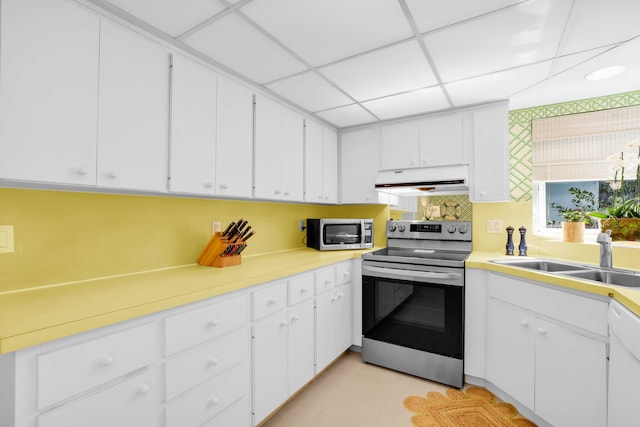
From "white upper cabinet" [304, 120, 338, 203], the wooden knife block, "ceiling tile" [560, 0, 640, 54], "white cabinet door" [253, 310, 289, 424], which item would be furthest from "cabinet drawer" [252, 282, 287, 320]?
"ceiling tile" [560, 0, 640, 54]

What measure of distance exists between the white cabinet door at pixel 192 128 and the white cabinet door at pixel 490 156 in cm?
218

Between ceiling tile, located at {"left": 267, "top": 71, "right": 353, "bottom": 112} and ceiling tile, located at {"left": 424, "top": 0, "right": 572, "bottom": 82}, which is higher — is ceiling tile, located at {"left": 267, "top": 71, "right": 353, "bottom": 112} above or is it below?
below

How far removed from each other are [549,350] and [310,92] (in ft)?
7.70

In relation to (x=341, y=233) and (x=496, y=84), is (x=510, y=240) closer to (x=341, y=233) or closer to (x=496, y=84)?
(x=496, y=84)

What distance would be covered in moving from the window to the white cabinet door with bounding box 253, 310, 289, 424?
2.52 m

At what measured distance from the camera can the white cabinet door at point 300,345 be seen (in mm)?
1971

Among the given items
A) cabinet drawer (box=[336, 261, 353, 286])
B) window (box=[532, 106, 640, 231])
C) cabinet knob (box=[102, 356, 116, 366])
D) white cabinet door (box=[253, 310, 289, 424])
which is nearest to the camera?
cabinet knob (box=[102, 356, 116, 366])

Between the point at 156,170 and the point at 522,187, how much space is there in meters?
2.98

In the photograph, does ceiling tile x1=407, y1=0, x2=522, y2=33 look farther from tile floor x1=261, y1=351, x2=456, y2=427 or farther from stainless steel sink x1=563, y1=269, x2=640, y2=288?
tile floor x1=261, y1=351, x2=456, y2=427

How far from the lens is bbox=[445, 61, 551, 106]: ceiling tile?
6.66 feet

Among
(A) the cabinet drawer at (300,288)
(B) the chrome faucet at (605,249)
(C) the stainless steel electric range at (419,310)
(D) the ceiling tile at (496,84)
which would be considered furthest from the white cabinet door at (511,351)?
(D) the ceiling tile at (496,84)

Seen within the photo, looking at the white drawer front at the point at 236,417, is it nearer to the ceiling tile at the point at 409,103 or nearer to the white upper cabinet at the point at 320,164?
the white upper cabinet at the point at 320,164

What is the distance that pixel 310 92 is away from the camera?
2.36 meters

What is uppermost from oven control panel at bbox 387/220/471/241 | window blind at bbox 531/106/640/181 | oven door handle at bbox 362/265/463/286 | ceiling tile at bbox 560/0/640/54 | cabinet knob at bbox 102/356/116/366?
ceiling tile at bbox 560/0/640/54
